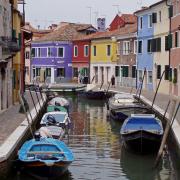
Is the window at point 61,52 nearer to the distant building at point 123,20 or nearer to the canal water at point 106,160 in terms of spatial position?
the distant building at point 123,20

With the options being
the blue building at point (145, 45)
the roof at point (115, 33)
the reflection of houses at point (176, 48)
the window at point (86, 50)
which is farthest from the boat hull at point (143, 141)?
the window at point (86, 50)

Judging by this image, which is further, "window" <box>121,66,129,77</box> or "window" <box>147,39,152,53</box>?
"window" <box>121,66,129,77</box>

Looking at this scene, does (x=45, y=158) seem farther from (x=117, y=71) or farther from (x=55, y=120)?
(x=117, y=71)

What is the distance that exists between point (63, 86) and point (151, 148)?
32.1 meters

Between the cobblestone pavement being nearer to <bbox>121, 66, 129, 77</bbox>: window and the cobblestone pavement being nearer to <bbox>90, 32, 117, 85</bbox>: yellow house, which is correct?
<bbox>121, 66, 129, 77</bbox>: window

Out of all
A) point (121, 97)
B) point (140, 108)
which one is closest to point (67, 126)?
point (140, 108)

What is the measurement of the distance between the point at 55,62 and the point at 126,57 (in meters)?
14.4

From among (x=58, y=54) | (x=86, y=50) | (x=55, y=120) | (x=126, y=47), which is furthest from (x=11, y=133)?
(x=58, y=54)

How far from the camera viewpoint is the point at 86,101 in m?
45.9

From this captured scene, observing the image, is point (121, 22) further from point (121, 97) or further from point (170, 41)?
point (121, 97)

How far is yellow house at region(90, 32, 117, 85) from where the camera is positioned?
55969 mm

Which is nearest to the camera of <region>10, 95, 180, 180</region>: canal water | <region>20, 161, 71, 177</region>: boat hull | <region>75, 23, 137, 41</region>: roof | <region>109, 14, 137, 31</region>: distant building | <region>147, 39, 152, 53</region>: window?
<region>20, 161, 71, 177</region>: boat hull

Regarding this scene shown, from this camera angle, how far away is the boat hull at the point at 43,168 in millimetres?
15852

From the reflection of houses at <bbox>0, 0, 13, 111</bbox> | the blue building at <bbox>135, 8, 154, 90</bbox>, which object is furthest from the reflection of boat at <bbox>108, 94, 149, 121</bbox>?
the blue building at <bbox>135, 8, 154, 90</bbox>
